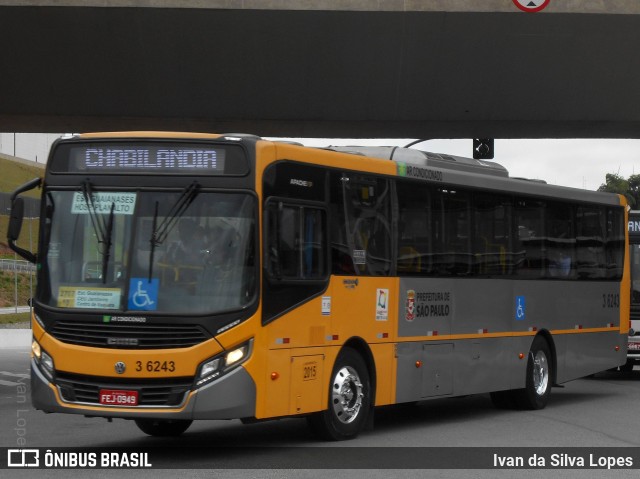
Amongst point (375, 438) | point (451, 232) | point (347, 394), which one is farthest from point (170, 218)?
point (451, 232)

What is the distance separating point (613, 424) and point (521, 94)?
33.1ft

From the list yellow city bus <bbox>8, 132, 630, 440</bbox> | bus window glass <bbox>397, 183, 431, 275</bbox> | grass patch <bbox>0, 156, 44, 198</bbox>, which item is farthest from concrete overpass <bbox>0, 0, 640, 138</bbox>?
grass patch <bbox>0, 156, 44, 198</bbox>

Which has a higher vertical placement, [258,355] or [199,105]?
[199,105]

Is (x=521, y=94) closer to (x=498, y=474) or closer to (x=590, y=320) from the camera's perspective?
(x=590, y=320)

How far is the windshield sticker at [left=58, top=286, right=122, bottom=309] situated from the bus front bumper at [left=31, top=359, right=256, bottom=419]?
29.5 inches

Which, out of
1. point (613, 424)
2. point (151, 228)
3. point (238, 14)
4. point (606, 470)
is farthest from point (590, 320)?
point (151, 228)

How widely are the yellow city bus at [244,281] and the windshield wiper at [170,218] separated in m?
0.02

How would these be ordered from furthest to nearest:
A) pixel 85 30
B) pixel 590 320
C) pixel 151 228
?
pixel 85 30
pixel 590 320
pixel 151 228

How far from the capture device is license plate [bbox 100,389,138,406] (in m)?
11.4

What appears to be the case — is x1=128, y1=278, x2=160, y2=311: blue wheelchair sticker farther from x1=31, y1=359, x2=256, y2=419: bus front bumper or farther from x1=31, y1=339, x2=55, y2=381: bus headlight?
x1=31, y1=339, x2=55, y2=381: bus headlight

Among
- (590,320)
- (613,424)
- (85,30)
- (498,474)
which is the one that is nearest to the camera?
(498,474)

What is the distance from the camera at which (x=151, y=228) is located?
1169 centimetres

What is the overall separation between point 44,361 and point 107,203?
1.57 m

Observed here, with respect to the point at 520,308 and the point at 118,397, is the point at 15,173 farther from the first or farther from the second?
the point at 118,397
